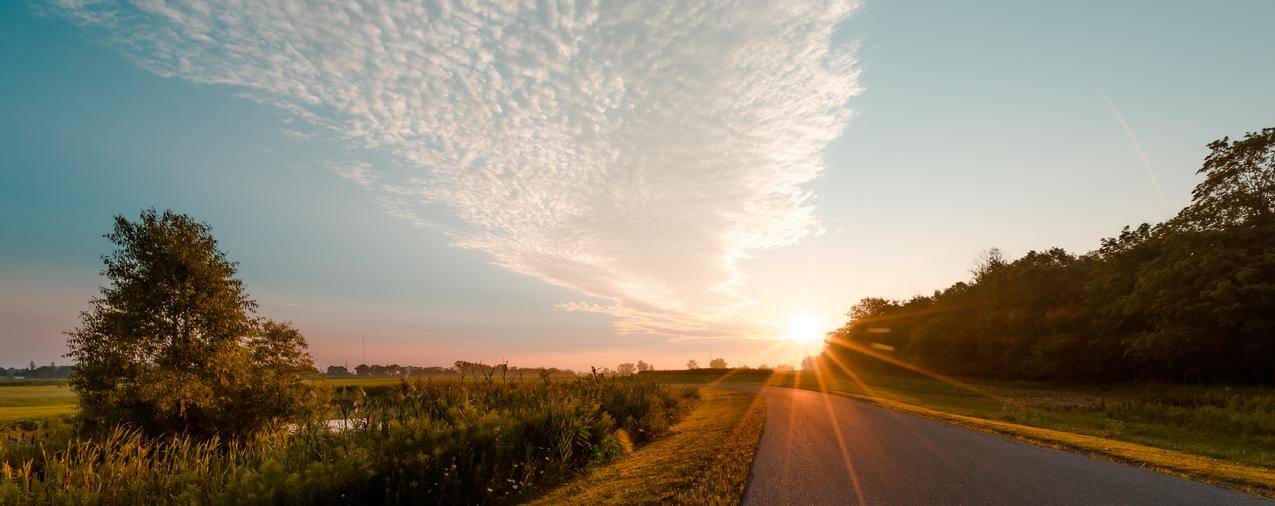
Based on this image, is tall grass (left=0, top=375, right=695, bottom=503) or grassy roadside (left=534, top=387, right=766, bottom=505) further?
grassy roadside (left=534, top=387, right=766, bottom=505)

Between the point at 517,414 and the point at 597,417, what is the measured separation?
290cm

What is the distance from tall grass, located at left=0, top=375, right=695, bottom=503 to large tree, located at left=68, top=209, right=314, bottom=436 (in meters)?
13.0

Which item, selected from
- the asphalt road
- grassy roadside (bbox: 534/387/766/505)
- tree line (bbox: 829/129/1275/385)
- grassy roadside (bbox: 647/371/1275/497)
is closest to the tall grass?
grassy roadside (bbox: 534/387/766/505)

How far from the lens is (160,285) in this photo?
→ 89.9 feet

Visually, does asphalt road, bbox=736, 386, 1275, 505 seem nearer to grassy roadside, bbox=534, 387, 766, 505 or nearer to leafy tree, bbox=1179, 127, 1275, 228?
grassy roadside, bbox=534, 387, 766, 505

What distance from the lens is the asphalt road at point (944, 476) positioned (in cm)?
812

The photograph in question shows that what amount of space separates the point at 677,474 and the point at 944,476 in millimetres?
4796

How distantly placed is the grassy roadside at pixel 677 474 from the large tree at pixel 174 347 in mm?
20017

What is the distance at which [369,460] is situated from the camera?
27.5 feet

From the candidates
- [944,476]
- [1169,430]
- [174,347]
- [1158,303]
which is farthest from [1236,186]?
[174,347]

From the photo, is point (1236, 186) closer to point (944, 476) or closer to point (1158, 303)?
point (1158, 303)

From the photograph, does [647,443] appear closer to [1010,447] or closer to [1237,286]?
[1010,447]

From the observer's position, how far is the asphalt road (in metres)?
8.12

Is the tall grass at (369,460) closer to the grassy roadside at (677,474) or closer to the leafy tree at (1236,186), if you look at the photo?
the grassy roadside at (677,474)
